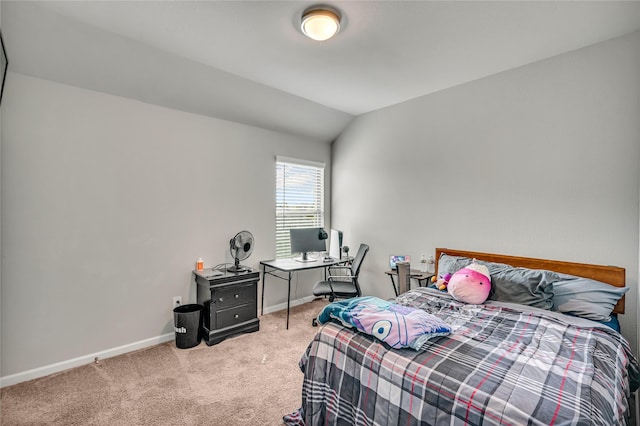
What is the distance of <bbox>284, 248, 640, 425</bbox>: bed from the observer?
1.28m

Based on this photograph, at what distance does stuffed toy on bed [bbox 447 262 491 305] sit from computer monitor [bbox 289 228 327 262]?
6.40 ft

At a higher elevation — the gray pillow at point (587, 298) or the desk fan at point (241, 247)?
the desk fan at point (241, 247)

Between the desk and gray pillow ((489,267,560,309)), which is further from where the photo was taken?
the desk

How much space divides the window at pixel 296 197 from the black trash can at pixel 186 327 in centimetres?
146

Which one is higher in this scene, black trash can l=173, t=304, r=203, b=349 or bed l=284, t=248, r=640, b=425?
bed l=284, t=248, r=640, b=425

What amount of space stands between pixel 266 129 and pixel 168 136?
49.4 inches

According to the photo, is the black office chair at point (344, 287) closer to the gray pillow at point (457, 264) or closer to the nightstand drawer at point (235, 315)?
the nightstand drawer at point (235, 315)

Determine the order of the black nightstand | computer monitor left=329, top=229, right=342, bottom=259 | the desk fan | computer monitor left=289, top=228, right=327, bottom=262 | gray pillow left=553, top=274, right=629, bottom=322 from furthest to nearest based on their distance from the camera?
computer monitor left=329, top=229, right=342, bottom=259 → computer monitor left=289, top=228, right=327, bottom=262 → the desk fan → the black nightstand → gray pillow left=553, top=274, right=629, bottom=322

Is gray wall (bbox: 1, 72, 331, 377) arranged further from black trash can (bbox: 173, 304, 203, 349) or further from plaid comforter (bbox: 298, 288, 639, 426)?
plaid comforter (bbox: 298, 288, 639, 426)

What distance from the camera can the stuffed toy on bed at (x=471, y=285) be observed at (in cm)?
246

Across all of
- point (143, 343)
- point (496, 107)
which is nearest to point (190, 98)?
point (143, 343)

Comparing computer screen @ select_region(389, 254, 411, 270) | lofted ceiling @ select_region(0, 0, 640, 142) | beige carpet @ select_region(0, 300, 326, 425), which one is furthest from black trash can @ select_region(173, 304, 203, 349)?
computer screen @ select_region(389, 254, 411, 270)

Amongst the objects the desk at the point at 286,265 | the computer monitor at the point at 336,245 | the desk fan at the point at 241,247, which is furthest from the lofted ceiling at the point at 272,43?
the desk at the point at 286,265

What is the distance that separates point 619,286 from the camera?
2.34 m
